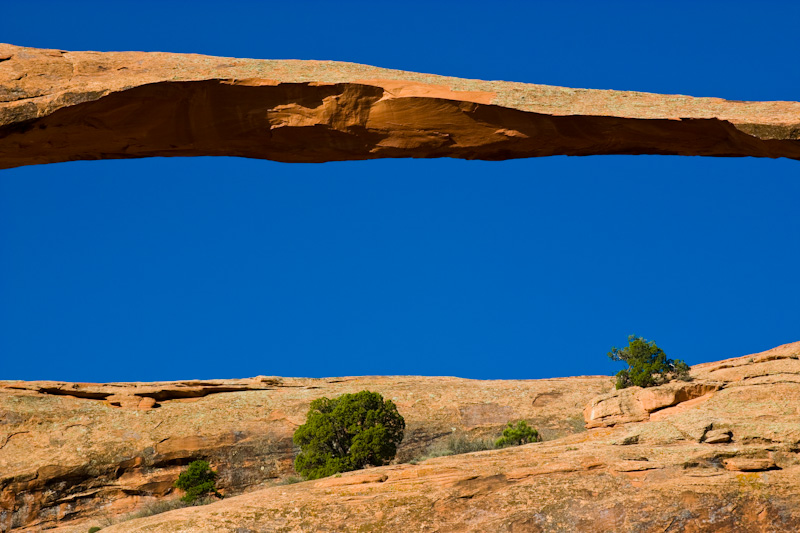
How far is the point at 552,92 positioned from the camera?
62.8 feet

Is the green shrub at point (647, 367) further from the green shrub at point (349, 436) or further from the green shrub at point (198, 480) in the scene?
the green shrub at point (198, 480)

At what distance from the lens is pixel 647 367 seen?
3291 cm

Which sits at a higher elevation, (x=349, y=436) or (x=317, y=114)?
(x=317, y=114)

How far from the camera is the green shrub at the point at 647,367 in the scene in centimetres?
3244

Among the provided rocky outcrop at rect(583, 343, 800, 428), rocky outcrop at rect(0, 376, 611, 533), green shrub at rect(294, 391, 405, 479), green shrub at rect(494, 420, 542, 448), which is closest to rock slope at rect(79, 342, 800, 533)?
rocky outcrop at rect(583, 343, 800, 428)

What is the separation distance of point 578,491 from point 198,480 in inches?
700

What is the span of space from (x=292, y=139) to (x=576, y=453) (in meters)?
10.7

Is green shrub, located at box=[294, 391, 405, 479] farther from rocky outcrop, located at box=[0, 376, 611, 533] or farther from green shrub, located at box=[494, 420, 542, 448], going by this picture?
rocky outcrop, located at box=[0, 376, 611, 533]

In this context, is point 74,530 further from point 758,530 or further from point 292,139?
point 758,530

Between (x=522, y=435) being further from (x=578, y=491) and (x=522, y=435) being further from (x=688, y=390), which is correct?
(x=578, y=491)

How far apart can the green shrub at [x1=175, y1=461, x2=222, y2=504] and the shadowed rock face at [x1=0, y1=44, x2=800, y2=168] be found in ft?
56.7

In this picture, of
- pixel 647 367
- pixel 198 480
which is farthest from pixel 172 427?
pixel 647 367

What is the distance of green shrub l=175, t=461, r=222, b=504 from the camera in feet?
109

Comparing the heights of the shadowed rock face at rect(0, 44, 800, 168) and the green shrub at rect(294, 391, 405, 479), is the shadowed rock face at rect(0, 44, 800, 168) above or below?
above
